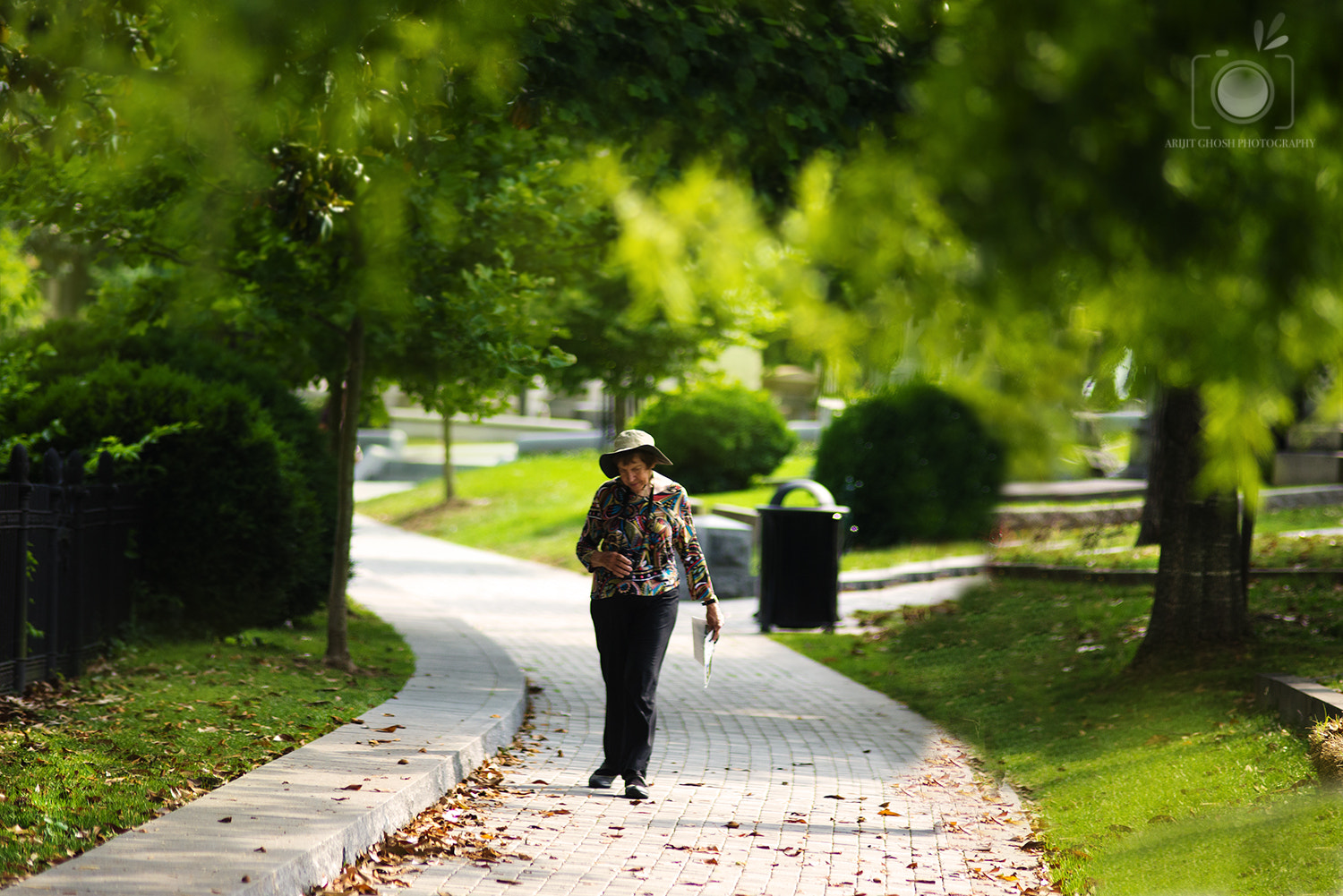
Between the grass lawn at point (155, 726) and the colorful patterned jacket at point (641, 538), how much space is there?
202 centimetres

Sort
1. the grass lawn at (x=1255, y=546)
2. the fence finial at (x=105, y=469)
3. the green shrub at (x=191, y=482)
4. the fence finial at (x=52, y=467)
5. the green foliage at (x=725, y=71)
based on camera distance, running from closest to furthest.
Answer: the green foliage at (x=725, y=71) → the fence finial at (x=52, y=467) → the fence finial at (x=105, y=469) → the green shrub at (x=191, y=482) → the grass lawn at (x=1255, y=546)

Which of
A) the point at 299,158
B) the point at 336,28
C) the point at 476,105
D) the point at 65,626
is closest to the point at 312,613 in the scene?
the point at 65,626

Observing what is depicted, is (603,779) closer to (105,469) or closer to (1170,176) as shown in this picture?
(105,469)

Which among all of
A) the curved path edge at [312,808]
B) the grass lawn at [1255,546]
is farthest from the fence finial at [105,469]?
the grass lawn at [1255,546]

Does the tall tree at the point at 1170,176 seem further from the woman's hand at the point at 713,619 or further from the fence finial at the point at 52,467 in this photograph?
the fence finial at the point at 52,467

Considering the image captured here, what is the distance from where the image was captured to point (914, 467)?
739 inches

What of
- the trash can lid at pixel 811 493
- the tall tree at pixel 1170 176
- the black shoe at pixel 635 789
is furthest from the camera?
the trash can lid at pixel 811 493

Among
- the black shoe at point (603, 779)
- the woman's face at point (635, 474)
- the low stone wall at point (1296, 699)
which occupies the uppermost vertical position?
the woman's face at point (635, 474)

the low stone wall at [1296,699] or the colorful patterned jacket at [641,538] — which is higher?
the colorful patterned jacket at [641,538]

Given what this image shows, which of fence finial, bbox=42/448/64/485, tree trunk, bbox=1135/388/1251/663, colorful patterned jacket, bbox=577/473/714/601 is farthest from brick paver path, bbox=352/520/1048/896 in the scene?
fence finial, bbox=42/448/64/485

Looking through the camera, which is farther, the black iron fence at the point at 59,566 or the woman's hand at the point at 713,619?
the black iron fence at the point at 59,566

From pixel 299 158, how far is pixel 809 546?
6733mm

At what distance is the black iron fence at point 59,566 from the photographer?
788 cm

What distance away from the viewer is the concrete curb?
470 centimetres
